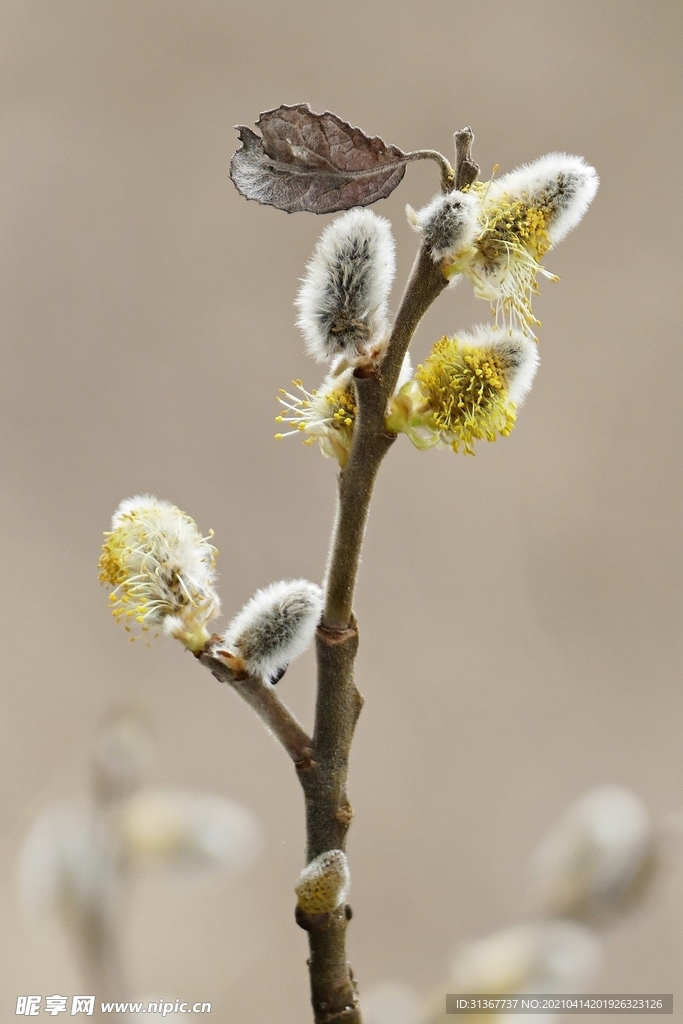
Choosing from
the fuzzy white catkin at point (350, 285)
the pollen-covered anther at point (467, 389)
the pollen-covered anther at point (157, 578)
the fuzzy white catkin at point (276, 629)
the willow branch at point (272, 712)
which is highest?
the fuzzy white catkin at point (350, 285)

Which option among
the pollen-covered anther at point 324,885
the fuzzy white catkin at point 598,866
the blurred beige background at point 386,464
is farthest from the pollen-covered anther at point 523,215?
the blurred beige background at point 386,464

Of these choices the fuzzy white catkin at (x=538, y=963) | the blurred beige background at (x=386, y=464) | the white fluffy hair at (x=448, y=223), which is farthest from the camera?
the blurred beige background at (x=386, y=464)

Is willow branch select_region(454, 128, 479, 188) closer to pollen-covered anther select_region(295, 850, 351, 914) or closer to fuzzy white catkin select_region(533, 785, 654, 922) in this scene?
pollen-covered anther select_region(295, 850, 351, 914)

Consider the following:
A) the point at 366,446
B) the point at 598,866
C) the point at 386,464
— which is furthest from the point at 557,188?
the point at 386,464

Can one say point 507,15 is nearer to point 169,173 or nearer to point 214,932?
point 169,173

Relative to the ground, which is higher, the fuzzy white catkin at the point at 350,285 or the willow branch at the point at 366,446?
the fuzzy white catkin at the point at 350,285

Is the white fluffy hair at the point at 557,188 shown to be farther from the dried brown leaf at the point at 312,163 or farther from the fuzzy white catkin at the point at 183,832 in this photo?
the fuzzy white catkin at the point at 183,832
